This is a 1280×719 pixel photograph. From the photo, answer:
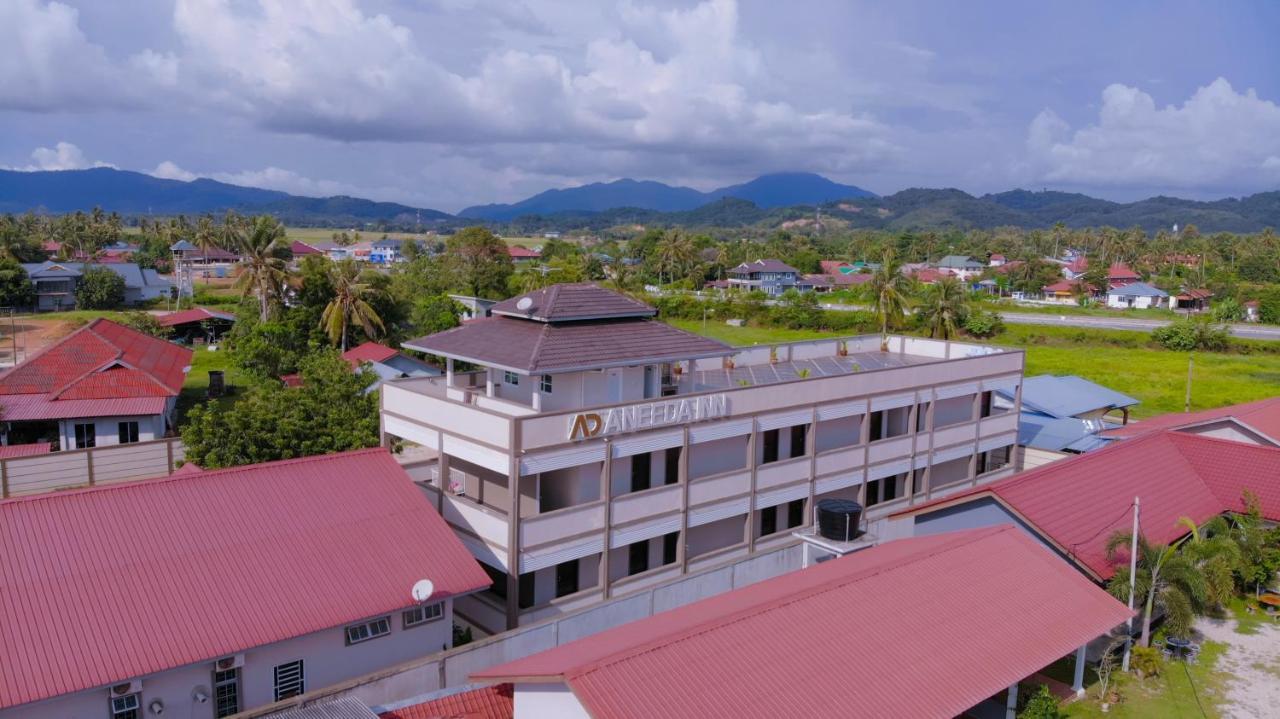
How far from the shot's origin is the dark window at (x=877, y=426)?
107 feet

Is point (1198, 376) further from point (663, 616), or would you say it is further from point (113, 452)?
point (113, 452)

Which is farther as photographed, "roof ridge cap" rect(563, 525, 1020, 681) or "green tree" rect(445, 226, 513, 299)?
"green tree" rect(445, 226, 513, 299)

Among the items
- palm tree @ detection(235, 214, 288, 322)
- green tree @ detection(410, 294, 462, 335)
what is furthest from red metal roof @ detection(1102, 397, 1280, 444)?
palm tree @ detection(235, 214, 288, 322)

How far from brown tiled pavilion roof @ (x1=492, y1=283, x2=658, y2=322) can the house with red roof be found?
78.1ft

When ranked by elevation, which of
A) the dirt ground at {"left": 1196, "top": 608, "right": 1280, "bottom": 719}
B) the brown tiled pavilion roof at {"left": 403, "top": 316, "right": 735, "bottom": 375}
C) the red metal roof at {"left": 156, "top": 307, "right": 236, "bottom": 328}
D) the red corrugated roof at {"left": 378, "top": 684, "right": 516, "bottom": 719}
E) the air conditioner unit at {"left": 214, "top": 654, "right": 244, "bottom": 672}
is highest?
the brown tiled pavilion roof at {"left": 403, "top": 316, "right": 735, "bottom": 375}

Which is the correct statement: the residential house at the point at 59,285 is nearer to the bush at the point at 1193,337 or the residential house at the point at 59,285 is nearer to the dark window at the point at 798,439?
the dark window at the point at 798,439

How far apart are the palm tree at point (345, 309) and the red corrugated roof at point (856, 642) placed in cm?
4760

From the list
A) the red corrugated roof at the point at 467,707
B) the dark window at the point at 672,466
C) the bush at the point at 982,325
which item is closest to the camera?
the red corrugated roof at the point at 467,707

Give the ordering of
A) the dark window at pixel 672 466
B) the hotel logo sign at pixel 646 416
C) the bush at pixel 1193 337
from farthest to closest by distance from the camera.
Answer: the bush at pixel 1193 337 → the dark window at pixel 672 466 → the hotel logo sign at pixel 646 416

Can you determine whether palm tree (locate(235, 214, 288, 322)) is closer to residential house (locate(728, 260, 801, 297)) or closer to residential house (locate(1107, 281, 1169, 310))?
residential house (locate(728, 260, 801, 297))

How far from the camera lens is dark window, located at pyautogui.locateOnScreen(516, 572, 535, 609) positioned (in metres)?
23.6

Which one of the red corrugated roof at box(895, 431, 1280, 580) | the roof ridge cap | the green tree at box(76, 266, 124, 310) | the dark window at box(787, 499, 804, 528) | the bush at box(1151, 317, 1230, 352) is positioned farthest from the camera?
the green tree at box(76, 266, 124, 310)

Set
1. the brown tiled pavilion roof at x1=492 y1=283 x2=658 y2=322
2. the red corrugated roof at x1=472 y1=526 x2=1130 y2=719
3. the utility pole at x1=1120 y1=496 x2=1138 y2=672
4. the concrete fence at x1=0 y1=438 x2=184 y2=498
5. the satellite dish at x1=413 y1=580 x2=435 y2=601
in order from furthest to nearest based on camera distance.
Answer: the concrete fence at x1=0 y1=438 x2=184 y2=498 < the brown tiled pavilion roof at x1=492 y1=283 x2=658 y2=322 < the utility pole at x1=1120 y1=496 x2=1138 y2=672 < the satellite dish at x1=413 y1=580 x2=435 y2=601 < the red corrugated roof at x1=472 y1=526 x2=1130 y2=719

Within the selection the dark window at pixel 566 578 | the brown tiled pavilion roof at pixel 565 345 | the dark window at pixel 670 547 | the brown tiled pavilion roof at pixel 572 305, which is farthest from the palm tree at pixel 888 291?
the dark window at pixel 566 578
